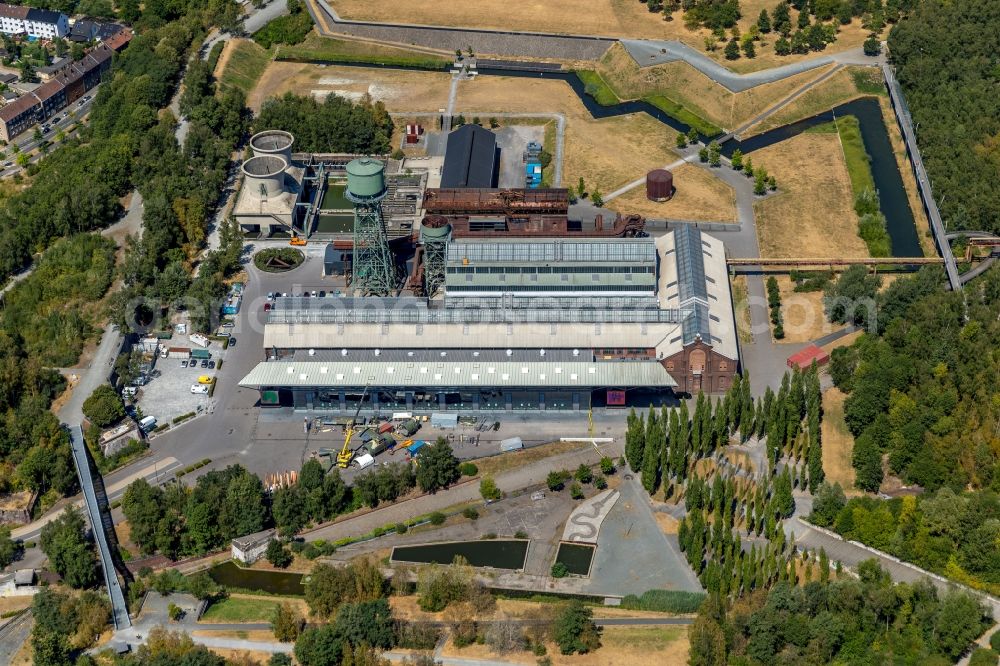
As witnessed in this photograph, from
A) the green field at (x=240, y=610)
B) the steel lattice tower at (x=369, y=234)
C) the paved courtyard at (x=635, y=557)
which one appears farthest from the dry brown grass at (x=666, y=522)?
the steel lattice tower at (x=369, y=234)

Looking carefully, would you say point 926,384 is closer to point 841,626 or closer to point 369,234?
point 841,626

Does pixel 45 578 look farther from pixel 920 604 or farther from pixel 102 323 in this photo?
pixel 920 604

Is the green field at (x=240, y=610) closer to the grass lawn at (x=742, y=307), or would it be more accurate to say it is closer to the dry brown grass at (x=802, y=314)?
the grass lawn at (x=742, y=307)

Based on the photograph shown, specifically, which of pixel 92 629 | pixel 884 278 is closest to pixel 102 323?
pixel 92 629

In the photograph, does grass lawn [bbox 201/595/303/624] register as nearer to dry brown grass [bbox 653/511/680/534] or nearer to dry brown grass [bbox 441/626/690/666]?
dry brown grass [bbox 441/626/690/666]

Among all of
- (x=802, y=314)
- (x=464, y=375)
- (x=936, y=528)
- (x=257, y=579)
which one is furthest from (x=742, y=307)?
(x=257, y=579)
